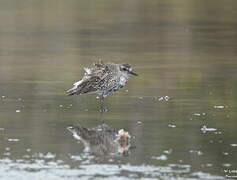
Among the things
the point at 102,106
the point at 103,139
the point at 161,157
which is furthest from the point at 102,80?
the point at 161,157

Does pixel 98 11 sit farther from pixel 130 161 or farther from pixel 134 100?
pixel 130 161

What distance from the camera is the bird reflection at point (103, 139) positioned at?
10.9 meters

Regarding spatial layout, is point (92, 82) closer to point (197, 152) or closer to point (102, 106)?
point (102, 106)

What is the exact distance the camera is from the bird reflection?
1094 cm

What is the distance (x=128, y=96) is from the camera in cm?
1531

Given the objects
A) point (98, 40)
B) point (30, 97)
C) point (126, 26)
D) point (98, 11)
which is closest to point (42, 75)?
point (30, 97)

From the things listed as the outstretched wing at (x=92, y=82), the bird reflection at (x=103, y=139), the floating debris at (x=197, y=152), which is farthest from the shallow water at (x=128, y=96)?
the outstretched wing at (x=92, y=82)

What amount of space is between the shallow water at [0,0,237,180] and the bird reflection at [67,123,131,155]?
13 cm

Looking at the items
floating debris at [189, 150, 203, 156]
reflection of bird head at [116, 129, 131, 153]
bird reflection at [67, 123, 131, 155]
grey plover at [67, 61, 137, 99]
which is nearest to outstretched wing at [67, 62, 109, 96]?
grey plover at [67, 61, 137, 99]

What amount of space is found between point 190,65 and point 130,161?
9261 millimetres

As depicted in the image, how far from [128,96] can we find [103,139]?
12.2 ft

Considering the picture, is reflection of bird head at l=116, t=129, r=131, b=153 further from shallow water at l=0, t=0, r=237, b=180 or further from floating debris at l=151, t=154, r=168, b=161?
floating debris at l=151, t=154, r=168, b=161

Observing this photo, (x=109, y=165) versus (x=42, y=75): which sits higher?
(x=42, y=75)

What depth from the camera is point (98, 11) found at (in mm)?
32625
